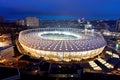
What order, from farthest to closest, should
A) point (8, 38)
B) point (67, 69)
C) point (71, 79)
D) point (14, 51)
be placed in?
point (8, 38)
point (14, 51)
point (67, 69)
point (71, 79)

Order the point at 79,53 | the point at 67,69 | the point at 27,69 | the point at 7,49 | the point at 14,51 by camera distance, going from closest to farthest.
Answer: the point at 67,69 < the point at 27,69 < the point at 79,53 < the point at 7,49 < the point at 14,51

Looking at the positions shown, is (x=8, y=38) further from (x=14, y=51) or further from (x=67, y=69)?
(x=67, y=69)

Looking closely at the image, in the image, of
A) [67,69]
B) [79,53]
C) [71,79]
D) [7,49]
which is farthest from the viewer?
[7,49]

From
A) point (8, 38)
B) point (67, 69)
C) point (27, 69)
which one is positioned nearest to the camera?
point (67, 69)

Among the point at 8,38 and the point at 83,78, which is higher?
the point at 8,38

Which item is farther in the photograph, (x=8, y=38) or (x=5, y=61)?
(x=8, y=38)

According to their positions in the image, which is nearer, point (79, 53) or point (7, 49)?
point (79, 53)

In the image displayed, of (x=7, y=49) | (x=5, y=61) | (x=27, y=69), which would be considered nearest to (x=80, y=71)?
(x=27, y=69)

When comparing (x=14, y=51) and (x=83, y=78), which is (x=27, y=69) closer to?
(x=83, y=78)

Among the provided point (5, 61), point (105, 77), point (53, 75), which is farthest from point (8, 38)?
point (105, 77)
